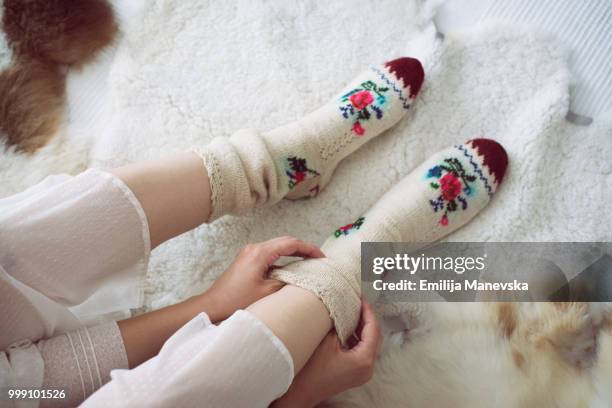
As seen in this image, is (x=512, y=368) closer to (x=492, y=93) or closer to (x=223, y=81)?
(x=492, y=93)

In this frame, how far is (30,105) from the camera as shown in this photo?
869mm

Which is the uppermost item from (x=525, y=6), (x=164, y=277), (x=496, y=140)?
(x=525, y=6)

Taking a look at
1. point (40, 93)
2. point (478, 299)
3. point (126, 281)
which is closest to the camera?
point (126, 281)

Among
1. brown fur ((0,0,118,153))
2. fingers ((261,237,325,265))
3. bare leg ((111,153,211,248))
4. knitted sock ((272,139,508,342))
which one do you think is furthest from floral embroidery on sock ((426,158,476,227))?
brown fur ((0,0,118,153))

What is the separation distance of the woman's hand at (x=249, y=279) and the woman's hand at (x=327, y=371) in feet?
0.34

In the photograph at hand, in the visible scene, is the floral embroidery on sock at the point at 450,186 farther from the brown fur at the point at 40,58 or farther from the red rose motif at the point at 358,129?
the brown fur at the point at 40,58

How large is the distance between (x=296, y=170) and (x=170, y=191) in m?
0.20

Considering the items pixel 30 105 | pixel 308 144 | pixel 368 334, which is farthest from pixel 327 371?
pixel 30 105

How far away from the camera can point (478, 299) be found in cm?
76

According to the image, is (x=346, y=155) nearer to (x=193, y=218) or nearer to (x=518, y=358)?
(x=193, y=218)

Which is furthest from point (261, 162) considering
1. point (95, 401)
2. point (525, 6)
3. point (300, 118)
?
point (525, 6)

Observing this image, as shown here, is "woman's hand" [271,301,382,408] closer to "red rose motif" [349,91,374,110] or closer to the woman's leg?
the woman's leg

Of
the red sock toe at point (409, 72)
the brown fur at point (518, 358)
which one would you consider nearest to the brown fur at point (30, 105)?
the red sock toe at point (409, 72)

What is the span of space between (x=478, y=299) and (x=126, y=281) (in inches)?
19.1
